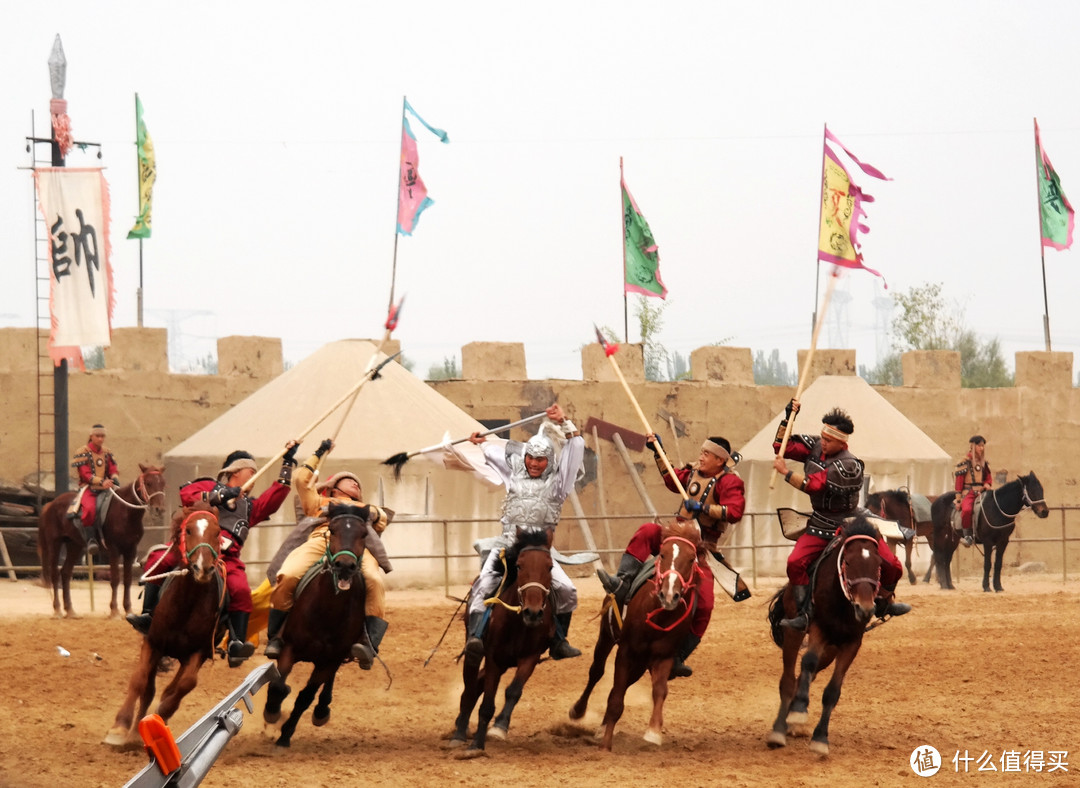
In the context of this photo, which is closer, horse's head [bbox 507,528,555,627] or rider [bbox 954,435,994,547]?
horse's head [bbox 507,528,555,627]

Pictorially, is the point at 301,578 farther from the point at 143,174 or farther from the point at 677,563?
the point at 143,174

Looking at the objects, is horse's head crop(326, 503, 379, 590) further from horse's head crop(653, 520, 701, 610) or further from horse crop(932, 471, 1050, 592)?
horse crop(932, 471, 1050, 592)

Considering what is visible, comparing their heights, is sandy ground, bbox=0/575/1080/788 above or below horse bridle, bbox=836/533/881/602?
below

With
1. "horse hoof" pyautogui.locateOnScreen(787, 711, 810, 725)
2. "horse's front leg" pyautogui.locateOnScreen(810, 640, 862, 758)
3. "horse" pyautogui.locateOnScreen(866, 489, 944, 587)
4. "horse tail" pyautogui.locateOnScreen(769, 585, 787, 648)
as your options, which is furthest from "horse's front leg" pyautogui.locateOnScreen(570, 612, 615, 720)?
"horse" pyautogui.locateOnScreen(866, 489, 944, 587)

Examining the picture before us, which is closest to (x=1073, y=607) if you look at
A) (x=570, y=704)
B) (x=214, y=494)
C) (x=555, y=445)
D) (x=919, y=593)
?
(x=919, y=593)

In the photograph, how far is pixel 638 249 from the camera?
26953 millimetres

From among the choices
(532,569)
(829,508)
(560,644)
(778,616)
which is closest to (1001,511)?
(778,616)

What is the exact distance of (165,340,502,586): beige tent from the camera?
2119 centimetres

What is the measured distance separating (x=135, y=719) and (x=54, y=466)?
1395 cm

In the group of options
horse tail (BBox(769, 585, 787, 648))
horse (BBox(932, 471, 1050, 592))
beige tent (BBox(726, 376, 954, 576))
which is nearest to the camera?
horse tail (BBox(769, 585, 787, 648))

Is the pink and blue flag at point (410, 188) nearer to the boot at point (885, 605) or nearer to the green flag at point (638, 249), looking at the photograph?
the green flag at point (638, 249)

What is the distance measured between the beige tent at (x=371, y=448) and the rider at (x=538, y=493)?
1085 centimetres

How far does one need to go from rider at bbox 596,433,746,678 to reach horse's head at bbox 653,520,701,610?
20 cm

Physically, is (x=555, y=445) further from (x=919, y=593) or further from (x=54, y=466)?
(x=54, y=466)
